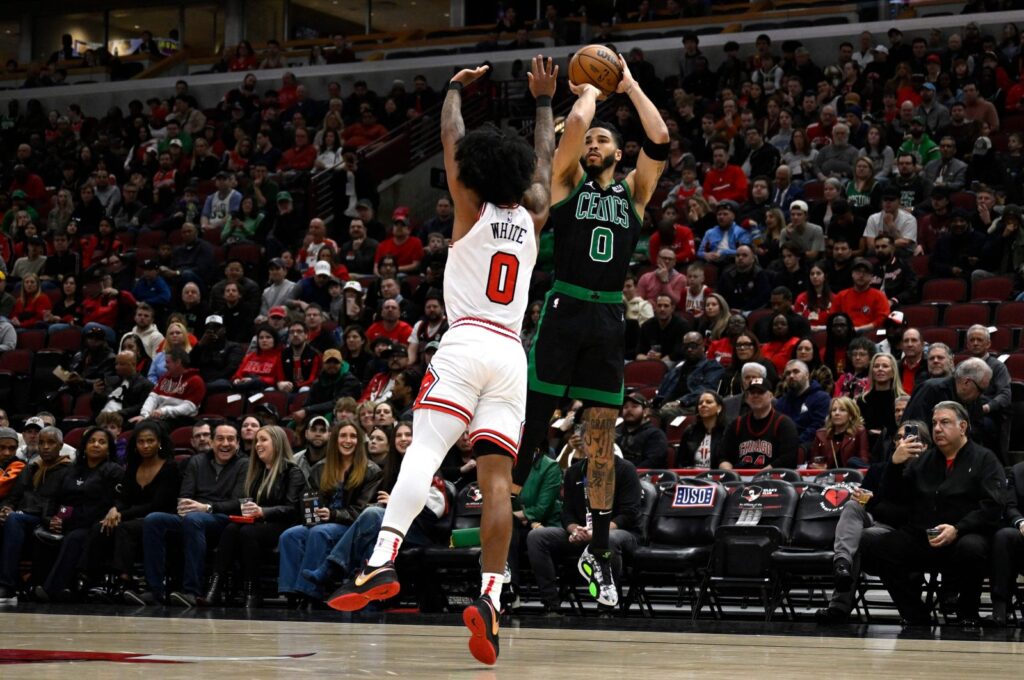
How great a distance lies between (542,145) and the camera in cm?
587

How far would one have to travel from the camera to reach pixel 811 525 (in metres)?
9.78

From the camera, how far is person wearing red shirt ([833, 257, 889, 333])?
13.0 meters

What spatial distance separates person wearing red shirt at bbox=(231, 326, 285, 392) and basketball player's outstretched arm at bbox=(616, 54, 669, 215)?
28.0 ft

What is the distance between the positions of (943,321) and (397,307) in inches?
227

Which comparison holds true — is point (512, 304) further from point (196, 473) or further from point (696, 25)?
point (696, 25)

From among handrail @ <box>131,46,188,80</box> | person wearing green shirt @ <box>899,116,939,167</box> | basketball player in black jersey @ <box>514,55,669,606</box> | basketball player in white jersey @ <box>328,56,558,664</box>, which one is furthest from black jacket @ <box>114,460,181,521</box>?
handrail @ <box>131,46,188,80</box>

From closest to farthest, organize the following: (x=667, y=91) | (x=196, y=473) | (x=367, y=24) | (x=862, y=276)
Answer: (x=196, y=473), (x=862, y=276), (x=667, y=91), (x=367, y=24)

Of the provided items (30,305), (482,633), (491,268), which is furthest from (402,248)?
(482,633)

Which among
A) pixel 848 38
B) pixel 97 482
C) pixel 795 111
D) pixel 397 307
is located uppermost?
pixel 848 38

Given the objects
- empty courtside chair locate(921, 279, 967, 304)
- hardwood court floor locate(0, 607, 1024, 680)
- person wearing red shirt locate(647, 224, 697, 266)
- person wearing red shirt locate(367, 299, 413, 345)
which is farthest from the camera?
person wearing red shirt locate(647, 224, 697, 266)

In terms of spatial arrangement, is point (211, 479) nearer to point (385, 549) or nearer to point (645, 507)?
point (645, 507)

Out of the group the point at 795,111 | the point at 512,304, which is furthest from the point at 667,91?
the point at 512,304

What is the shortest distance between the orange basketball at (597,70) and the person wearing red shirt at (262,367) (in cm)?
861

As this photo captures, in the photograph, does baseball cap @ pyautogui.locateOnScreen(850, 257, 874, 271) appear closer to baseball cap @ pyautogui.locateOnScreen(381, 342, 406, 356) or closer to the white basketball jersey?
baseball cap @ pyautogui.locateOnScreen(381, 342, 406, 356)
